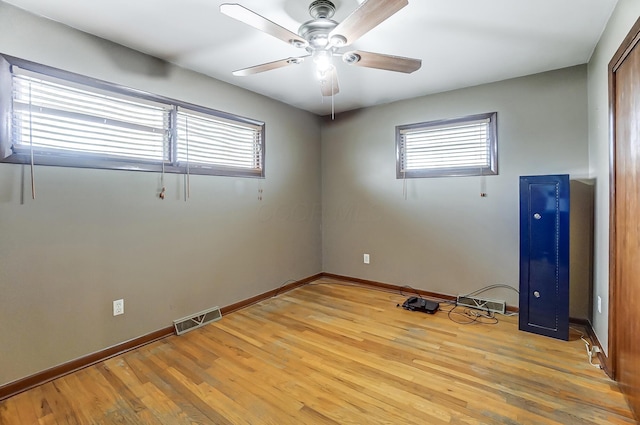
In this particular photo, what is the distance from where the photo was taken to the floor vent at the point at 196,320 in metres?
2.65

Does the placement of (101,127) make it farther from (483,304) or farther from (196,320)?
(483,304)

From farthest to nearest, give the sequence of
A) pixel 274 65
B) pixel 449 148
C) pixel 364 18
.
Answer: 1. pixel 449 148
2. pixel 274 65
3. pixel 364 18

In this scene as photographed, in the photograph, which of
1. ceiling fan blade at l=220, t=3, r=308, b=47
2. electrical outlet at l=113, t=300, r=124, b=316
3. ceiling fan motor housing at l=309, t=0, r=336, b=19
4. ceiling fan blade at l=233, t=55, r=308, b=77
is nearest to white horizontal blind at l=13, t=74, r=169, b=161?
ceiling fan blade at l=233, t=55, r=308, b=77

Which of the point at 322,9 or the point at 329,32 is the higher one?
the point at 322,9

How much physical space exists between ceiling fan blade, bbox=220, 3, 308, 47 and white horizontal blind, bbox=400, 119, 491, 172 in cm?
212

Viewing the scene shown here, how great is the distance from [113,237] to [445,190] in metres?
3.22

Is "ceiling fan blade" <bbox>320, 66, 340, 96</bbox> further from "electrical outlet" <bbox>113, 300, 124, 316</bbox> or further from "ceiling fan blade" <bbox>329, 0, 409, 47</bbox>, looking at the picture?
"electrical outlet" <bbox>113, 300, 124, 316</bbox>

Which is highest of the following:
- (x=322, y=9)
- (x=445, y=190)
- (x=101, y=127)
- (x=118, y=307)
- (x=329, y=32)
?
(x=322, y=9)

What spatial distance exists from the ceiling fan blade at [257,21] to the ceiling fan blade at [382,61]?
0.31 meters

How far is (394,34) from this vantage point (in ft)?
7.04

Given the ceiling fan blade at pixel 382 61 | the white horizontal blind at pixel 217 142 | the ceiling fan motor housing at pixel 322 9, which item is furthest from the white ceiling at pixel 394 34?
the white horizontal blind at pixel 217 142

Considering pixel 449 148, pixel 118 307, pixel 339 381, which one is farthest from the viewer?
pixel 449 148

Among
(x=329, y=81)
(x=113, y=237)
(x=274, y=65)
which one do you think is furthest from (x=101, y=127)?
(x=329, y=81)

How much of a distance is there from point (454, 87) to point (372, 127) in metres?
1.04
